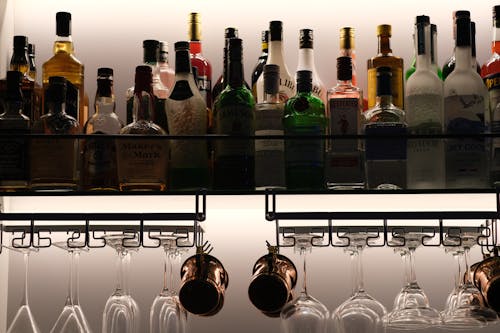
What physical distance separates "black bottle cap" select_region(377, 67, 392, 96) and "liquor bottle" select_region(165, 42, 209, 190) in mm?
327

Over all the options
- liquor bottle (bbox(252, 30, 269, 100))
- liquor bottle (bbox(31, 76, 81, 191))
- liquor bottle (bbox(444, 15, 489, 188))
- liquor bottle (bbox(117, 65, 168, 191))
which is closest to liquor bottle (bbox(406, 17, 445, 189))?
liquor bottle (bbox(444, 15, 489, 188))

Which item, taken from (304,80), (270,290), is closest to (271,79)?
(304,80)

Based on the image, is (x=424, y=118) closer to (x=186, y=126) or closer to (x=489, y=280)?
(x=489, y=280)

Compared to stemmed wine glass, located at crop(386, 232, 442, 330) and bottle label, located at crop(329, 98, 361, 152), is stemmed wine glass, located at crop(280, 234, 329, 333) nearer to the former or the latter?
stemmed wine glass, located at crop(386, 232, 442, 330)

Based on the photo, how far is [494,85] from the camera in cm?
153

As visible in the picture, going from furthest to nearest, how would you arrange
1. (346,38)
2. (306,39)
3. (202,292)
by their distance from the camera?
(346,38)
(306,39)
(202,292)

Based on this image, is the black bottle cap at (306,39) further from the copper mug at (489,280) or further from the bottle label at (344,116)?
the copper mug at (489,280)

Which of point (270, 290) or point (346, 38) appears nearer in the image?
point (270, 290)

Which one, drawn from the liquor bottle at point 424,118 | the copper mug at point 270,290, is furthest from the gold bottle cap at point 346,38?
the copper mug at point 270,290

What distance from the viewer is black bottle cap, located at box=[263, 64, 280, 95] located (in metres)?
1.51

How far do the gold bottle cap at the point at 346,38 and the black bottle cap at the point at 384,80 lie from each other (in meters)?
0.20

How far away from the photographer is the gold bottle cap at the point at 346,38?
1696 mm

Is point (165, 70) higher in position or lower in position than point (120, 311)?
higher

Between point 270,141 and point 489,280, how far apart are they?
45cm
